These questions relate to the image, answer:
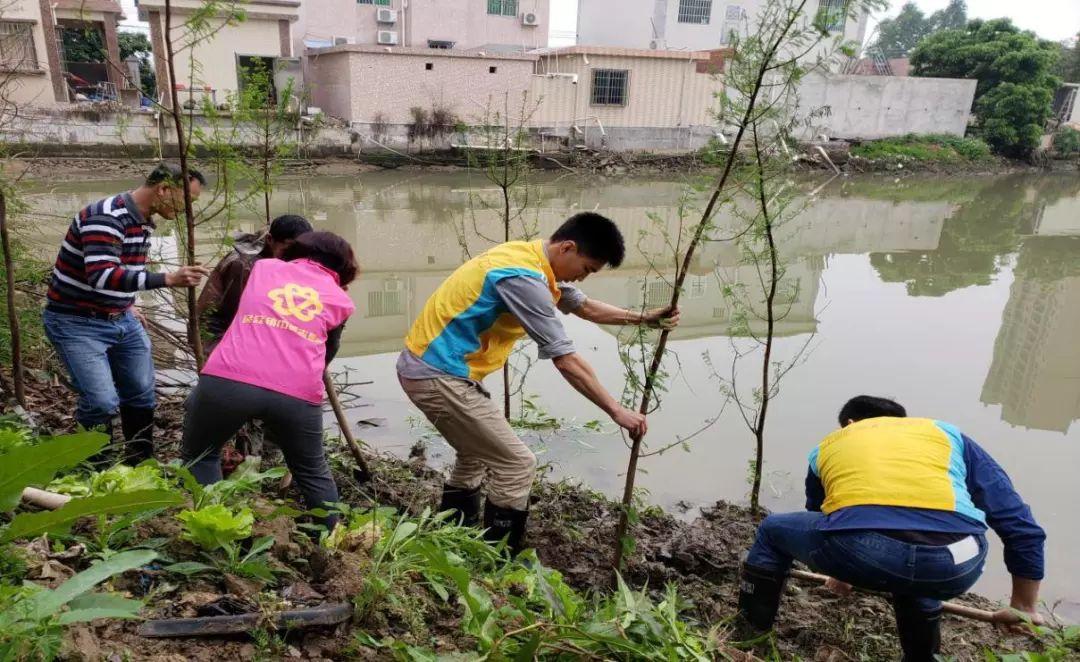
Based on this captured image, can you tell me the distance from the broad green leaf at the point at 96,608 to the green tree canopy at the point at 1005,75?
30.7 metres

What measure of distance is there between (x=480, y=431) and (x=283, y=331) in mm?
916

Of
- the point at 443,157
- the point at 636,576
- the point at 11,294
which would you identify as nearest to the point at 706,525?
the point at 636,576

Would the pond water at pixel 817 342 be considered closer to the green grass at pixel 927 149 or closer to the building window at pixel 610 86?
the building window at pixel 610 86

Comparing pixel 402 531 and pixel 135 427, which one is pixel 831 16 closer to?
pixel 402 531

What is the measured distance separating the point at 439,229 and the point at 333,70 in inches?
450

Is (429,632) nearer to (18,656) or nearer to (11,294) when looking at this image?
(18,656)

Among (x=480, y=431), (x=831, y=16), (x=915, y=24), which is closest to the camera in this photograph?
(x=831, y=16)

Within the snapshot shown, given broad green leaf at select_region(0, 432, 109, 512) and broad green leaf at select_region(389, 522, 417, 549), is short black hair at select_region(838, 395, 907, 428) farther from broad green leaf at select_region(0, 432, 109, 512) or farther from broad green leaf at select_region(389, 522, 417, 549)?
broad green leaf at select_region(0, 432, 109, 512)

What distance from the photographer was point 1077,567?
3797mm

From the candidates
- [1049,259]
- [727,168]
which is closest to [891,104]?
[1049,259]

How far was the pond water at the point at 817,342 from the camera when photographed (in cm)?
470

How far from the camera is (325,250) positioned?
276 cm

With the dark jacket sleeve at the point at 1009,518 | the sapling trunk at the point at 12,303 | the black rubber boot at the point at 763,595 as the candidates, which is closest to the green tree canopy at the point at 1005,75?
the dark jacket sleeve at the point at 1009,518

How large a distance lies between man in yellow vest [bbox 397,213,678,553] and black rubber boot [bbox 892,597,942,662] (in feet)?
3.64
